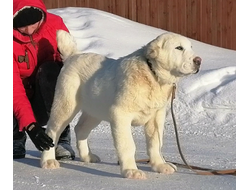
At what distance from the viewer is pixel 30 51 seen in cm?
520

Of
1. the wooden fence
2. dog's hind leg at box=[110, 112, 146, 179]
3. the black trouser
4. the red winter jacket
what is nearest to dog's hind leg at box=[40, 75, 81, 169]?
the red winter jacket

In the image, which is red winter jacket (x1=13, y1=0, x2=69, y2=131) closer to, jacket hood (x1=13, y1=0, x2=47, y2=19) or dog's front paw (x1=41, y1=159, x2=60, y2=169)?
jacket hood (x1=13, y1=0, x2=47, y2=19)

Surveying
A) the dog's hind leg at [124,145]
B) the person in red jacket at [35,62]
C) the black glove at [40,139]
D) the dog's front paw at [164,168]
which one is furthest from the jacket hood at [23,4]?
the dog's front paw at [164,168]

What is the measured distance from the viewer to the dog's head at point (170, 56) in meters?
4.21

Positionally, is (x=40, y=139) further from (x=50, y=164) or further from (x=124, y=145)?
(x=124, y=145)

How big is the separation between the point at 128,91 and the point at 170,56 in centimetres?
38

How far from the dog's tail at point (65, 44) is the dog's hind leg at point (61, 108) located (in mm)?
326

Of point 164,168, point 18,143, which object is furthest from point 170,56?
point 18,143

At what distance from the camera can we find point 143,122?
4.36 meters

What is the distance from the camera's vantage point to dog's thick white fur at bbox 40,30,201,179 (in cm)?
418

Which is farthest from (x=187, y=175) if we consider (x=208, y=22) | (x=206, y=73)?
(x=208, y=22)

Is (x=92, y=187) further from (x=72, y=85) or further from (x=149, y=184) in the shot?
(x=72, y=85)

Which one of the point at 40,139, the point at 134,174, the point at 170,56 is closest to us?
the point at 134,174
